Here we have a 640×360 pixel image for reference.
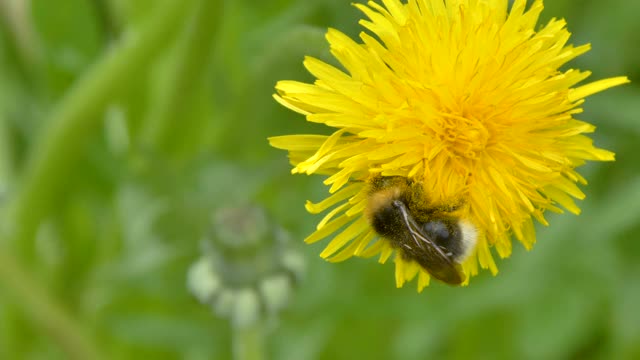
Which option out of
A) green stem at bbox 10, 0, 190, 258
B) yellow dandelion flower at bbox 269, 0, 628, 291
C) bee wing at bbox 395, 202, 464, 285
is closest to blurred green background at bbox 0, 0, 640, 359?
green stem at bbox 10, 0, 190, 258

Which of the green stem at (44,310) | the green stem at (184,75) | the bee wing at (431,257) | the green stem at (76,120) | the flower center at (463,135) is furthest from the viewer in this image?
the green stem at (44,310)

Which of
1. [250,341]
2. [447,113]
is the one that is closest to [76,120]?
[250,341]

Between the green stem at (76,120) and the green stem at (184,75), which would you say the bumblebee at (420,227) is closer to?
the green stem at (184,75)

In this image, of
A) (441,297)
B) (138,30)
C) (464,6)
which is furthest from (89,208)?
(464,6)

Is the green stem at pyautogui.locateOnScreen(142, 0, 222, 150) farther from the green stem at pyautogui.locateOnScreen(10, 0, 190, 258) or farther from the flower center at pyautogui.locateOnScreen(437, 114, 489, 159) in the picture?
the flower center at pyautogui.locateOnScreen(437, 114, 489, 159)

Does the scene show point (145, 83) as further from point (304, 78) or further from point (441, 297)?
point (441, 297)

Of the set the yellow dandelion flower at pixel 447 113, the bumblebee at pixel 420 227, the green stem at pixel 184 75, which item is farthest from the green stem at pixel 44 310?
the bumblebee at pixel 420 227
